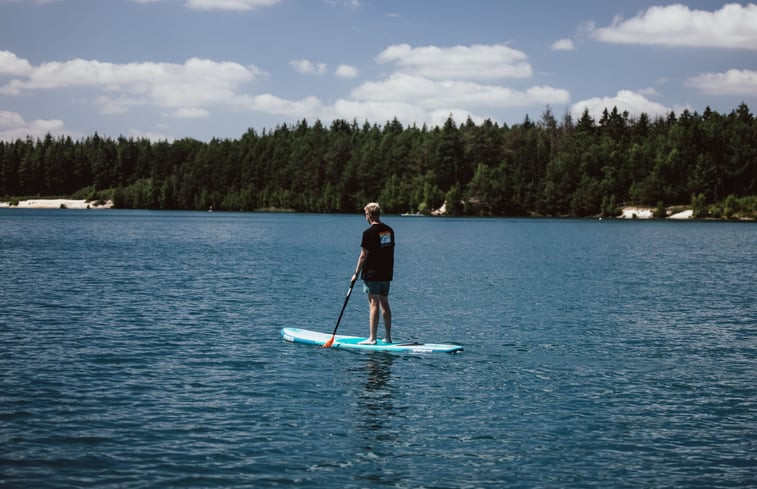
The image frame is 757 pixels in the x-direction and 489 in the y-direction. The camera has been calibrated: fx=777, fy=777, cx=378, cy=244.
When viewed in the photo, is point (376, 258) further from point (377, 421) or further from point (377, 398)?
point (377, 421)

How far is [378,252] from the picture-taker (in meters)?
20.0

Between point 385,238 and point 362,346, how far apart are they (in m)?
3.16

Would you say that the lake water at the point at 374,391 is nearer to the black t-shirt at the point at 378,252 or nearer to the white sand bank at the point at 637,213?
the black t-shirt at the point at 378,252

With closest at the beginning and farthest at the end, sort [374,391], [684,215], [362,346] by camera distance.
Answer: [374,391] < [362,346] < [684,215]

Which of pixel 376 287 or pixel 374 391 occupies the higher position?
pixel 376 287

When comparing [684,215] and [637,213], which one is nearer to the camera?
[684,215]

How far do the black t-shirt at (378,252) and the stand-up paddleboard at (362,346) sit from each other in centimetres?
196

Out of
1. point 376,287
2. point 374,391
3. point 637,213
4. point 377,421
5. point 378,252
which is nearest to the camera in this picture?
point 377,421

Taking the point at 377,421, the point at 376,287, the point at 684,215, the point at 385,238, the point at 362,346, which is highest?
the point at 684,215

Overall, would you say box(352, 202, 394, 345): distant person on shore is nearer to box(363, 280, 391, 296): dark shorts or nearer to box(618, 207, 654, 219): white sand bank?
box(363, 280, 391, 296): dark shorts

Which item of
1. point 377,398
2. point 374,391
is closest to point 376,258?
point 374,391

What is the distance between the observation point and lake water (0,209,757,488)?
1174 centimetres

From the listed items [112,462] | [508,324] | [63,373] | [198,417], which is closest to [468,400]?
[198,417]

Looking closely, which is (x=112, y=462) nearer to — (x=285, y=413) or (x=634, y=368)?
(x=285, y=413)
